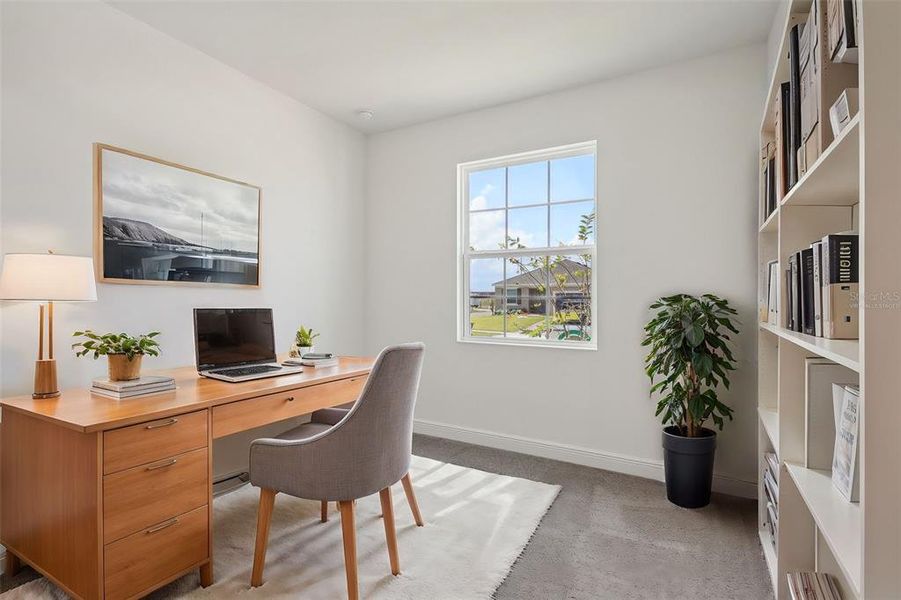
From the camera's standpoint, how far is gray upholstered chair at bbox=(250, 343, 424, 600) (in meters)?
1.72

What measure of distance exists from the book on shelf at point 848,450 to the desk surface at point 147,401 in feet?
6.34

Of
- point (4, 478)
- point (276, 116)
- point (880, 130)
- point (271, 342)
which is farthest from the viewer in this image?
point (276, 116)

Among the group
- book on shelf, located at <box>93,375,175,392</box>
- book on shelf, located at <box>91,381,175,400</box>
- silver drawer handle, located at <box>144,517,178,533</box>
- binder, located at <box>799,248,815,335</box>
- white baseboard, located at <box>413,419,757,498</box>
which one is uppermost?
binder, located at <box>799,248,815,335</box>

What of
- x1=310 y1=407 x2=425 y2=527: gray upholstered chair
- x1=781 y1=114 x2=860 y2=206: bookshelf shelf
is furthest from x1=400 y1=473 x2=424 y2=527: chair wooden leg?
x1=781 y1=114 x2=860 y2=206: bookshelf shelf

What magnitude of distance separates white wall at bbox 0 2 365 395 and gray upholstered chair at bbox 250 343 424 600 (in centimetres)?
120

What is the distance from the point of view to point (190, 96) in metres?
2.74

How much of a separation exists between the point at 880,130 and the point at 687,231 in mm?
2205

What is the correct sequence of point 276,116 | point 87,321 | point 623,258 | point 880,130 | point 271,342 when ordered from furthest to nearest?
point 276,116, point 623,258, point 271,342, point 87,321, point 880,130

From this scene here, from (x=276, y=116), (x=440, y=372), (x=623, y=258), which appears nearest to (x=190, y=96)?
(x=276, y=116)

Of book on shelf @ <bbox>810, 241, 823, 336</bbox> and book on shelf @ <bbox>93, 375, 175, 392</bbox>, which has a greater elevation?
book on shelf @ <bbox>810, 241, 823, 336</bbox>

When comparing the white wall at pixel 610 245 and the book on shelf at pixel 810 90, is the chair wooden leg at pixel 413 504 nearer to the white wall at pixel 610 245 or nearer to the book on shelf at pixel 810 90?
the white wall at pixel 610 245

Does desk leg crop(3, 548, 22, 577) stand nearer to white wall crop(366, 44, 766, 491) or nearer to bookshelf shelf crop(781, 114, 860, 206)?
white wall crop(366, 44, 766, 491)

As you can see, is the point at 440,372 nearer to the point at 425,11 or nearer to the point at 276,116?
the point at 276,116

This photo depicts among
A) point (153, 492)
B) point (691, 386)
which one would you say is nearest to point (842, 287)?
point (691, 386)
